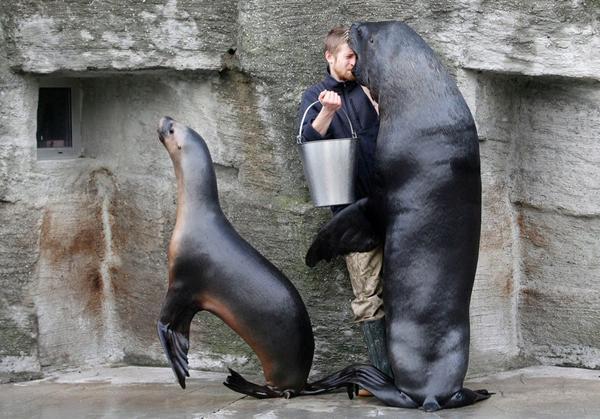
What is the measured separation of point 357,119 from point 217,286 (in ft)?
3.22

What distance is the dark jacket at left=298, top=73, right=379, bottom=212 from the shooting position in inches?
215

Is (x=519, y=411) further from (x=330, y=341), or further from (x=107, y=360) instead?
(x=107, y=360)

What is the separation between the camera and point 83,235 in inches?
247

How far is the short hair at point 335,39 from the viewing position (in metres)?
5.48

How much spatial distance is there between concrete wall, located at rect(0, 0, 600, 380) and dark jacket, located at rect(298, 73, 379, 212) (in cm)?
27

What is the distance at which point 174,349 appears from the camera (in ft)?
17.3

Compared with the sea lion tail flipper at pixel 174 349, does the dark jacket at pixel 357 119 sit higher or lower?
higher

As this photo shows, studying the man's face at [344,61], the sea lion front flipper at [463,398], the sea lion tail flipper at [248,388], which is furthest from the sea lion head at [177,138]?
the sea lion front flipper at [463,398]

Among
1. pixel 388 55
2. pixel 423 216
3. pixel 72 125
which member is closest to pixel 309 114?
pixel 388 55

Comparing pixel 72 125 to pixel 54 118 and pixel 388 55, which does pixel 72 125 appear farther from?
pixel 388 55

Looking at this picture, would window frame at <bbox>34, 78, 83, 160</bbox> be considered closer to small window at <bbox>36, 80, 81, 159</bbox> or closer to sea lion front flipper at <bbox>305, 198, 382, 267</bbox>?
small window at <bbox>36, 80, 81, 159</bbox>

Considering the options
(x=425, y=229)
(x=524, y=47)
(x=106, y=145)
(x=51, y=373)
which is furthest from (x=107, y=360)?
(x=524, y=47)

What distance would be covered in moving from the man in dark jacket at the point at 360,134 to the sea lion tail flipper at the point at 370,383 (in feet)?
0.48

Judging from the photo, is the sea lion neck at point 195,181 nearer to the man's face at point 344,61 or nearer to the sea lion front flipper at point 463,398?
the man's face at point 344,61
